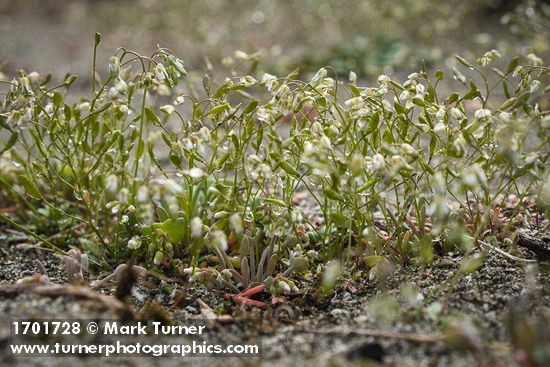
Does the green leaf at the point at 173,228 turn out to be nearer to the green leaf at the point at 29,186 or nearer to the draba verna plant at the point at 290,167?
the draba verna plant at the point at 290,167

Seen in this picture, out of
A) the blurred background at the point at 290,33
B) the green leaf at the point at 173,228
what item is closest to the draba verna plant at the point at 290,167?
the green leaf at the point at 173,228

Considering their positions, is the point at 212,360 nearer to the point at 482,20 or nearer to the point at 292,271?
the point at 292,271

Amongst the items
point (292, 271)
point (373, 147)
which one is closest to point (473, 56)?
point (373, 147)

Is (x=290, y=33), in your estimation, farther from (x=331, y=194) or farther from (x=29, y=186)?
(x=331, y=194)

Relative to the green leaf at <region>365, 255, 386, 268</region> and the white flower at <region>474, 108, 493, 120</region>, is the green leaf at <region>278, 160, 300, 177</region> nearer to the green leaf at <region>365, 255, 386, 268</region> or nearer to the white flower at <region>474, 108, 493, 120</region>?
the green leaf at <region>365, 255, 386, 268</region>

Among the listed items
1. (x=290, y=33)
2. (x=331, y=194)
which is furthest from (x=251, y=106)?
(x=290, y=33)

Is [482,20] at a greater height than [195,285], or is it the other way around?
[482,20]

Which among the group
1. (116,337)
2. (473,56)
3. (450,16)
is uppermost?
(450,16)

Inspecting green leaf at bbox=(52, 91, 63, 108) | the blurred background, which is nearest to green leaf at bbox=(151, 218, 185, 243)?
green leaf at bbox=(52, 91, 63, 108)
